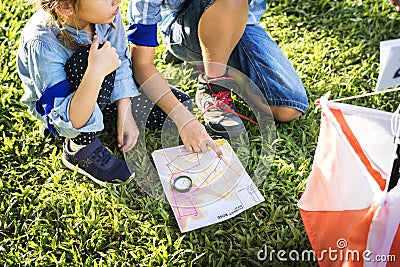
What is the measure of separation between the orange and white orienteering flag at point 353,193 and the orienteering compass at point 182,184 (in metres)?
0.37

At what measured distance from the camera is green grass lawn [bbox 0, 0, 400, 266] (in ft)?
4.77

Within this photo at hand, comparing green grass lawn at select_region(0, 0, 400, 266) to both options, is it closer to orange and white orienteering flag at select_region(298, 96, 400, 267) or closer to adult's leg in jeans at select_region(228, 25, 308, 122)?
adult's leg in jeans at select_region(228, 25, 308, 122)

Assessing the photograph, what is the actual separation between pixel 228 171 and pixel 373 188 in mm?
571

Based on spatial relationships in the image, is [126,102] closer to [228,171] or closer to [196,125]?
[196,125]

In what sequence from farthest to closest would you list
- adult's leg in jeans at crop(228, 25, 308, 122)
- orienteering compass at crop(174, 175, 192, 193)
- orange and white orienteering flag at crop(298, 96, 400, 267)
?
adult's leg in jeans at crop(228, 25, 308, 122)
orienteering compass at crop(174, 175, 192, 193)
orange and white orienteering flag at crop(298, 96, 400, 267)

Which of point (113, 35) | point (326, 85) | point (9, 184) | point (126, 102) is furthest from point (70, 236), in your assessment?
point (326, 85)

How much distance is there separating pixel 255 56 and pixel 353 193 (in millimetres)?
759

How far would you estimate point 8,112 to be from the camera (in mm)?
1810

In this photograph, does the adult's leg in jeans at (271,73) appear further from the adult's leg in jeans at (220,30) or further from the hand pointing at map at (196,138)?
the hand pointing at map at (196,138)

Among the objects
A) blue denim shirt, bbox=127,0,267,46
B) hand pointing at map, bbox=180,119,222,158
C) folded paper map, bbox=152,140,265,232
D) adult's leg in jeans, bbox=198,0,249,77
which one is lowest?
folded paper map, bbox=152,140,265,232

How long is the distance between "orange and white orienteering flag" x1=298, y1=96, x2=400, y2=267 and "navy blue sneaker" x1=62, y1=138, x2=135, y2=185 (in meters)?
0.56

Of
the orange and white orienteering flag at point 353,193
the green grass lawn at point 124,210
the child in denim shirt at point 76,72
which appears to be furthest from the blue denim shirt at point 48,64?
the orange and white orienteering flag at point 353,193

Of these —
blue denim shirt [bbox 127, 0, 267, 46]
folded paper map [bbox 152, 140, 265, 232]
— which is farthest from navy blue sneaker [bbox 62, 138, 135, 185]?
blue denim shirt [bbox 127, 0, 267, 46]

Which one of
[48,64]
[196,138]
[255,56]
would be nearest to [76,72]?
[48,64]
